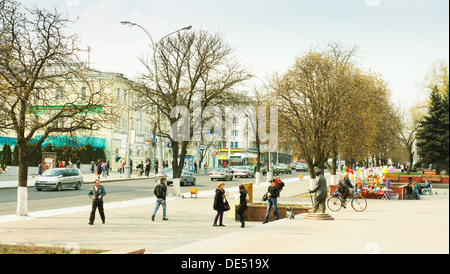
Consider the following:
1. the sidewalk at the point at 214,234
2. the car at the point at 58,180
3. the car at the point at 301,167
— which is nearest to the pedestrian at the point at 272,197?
the sidewalk at the point at 214,234

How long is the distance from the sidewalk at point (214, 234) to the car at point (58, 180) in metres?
13.1

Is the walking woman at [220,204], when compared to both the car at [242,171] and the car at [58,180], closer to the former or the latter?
the car at [58,180]

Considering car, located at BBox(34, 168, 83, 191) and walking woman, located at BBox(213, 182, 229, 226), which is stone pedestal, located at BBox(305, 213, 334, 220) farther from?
car, located at BBox(34, 168, 83, 191)

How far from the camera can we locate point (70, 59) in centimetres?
1842

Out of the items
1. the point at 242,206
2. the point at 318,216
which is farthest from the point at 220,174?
the point at 318,216

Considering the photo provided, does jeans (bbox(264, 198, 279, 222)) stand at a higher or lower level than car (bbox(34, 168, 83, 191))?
lower

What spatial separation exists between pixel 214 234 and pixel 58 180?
2246cm

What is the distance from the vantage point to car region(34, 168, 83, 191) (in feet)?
114

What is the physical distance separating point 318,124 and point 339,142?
81.6 inches

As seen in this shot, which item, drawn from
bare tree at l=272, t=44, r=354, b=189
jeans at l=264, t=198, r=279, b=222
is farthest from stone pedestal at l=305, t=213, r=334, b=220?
bare tree at l=272, t=44, r=354, b=189

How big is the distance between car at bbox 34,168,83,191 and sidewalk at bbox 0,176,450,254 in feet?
43.0

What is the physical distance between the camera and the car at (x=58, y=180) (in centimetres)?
3466

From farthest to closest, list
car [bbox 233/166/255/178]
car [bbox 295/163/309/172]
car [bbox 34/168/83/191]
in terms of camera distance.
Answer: car [bbox 295/163/309/172]
car [bbox 233/166/255/178]
car [bbox 34/168/83/191]
